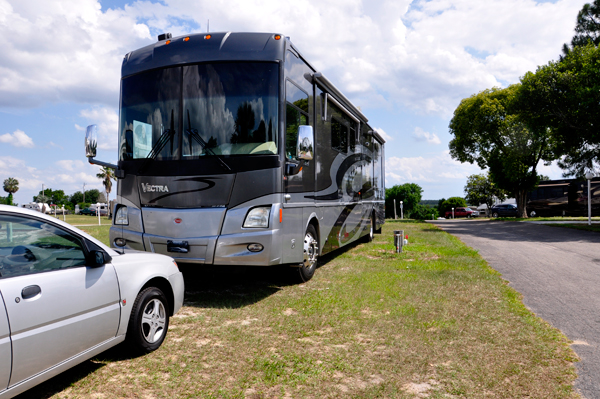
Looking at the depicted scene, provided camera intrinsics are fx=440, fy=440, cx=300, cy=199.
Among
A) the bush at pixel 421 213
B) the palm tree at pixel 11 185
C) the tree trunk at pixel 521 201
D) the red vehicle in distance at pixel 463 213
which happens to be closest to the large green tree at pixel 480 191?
the red vehicle in distance at pixel 463 213

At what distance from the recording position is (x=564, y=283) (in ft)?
25.5

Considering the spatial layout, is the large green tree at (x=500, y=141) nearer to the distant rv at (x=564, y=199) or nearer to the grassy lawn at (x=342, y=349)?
the distant rv at (x=564, y=199)

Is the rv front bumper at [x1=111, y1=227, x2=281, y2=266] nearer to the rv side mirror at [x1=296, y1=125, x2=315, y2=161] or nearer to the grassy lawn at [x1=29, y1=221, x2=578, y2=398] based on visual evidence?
the grassy lawn at [x1=29, y1=221, x2=578, y2=398]

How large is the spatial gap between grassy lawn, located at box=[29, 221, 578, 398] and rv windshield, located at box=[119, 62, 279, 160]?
71.1 inches

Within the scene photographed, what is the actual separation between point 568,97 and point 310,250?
57.7ft

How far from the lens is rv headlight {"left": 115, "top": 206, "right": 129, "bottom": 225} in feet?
22.4

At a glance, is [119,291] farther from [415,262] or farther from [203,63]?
[415,262]

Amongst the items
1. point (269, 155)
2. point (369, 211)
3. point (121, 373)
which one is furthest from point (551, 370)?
point (369, 211)

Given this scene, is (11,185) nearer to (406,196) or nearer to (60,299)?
(406,196)

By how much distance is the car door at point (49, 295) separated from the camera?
291cm

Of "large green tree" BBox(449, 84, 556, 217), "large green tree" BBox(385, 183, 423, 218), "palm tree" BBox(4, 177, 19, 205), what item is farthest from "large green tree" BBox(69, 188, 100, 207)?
"large green tree" BBox(449, 84, 556, 217)

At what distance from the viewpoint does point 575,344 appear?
457 centimetres

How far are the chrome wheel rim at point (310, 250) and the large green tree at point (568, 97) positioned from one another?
652 inches

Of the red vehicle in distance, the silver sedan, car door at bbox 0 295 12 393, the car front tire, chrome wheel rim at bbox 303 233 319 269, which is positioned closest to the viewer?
car door at bbox 0 295 12 393
